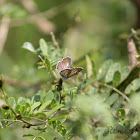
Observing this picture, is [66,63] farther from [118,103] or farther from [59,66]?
[118,103]

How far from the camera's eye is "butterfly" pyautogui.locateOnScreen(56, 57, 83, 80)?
0.55 m

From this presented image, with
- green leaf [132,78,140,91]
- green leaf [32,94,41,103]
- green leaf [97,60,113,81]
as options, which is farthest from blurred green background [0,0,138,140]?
green leaf [32,94,41,103]

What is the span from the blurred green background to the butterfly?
639 millimetres

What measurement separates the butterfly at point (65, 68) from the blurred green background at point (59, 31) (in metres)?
0.64

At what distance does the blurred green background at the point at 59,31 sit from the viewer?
1519 mm

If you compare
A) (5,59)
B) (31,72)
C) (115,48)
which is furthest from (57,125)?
(5,59)

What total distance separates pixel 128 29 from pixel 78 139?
131cm

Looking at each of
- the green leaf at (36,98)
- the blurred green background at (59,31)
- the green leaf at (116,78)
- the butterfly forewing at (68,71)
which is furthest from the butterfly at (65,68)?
the blurred green background at (59,31)

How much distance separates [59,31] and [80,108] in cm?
152

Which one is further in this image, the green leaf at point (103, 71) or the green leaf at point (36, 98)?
the green leaf at point (103, 71)

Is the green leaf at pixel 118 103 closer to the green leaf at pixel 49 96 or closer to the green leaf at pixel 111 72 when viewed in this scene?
the green leaf at pixel 111 72

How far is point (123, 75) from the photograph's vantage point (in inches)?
32.4

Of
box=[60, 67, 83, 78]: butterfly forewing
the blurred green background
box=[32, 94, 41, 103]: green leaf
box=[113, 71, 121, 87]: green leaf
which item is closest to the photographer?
box=[60, 67, 83, 78]: butterfly forewing

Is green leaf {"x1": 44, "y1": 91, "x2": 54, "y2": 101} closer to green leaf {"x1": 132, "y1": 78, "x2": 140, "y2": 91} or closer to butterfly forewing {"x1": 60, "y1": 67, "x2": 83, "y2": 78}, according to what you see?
butterfly forewing {"x1": 60, "y1": 67, "x2": 83, "y2": 78}
